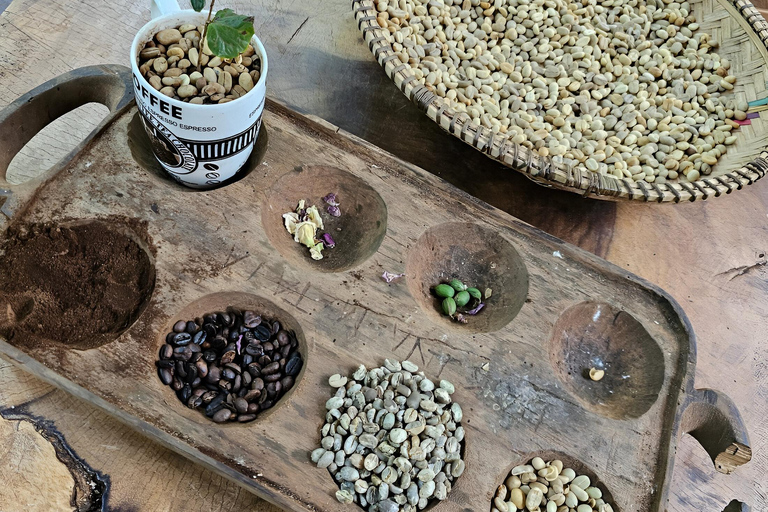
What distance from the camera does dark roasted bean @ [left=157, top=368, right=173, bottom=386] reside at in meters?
1.14

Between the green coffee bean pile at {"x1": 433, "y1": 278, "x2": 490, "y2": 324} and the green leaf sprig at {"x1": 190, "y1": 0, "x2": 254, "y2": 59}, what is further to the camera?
the green coffee bean pile at {"x1": 433, "y1": 278, "x2": 490, "y2": 324}

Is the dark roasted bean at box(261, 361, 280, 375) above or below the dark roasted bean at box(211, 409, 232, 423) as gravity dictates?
above

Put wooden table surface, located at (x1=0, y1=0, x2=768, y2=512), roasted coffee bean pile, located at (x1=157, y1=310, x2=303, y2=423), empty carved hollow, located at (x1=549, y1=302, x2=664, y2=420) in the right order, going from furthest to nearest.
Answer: wooden table surface, located at (x1=0, y1=0, x2=768, y2=512)
empty carved hollow, located at (x1=549, y1=302, x2=664, y2=420)
roasted coffee bean pile, located at (x1=157, y1=310, x2=303, y2=423)

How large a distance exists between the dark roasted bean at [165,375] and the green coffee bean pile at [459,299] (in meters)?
0.59

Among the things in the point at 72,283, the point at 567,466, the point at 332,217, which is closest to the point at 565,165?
the point at 332,217

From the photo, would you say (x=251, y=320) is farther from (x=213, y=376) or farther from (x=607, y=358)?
(x=607, y=358)

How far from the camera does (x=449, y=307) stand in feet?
4.49

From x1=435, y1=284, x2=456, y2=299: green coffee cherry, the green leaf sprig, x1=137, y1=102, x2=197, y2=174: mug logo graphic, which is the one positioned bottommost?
x1=435, y1=284, x2=456, y2=299: green coffee cherry

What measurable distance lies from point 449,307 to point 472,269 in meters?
0.14

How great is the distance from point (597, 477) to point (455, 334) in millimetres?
378

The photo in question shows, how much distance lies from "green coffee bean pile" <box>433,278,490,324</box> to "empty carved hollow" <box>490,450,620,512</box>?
327 millimetres

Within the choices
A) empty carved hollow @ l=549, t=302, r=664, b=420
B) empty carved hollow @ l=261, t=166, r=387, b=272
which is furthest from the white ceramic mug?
empty carved hollow @ l=549, t=302, r=664, b=420

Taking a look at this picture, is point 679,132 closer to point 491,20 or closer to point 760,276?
point 760,276

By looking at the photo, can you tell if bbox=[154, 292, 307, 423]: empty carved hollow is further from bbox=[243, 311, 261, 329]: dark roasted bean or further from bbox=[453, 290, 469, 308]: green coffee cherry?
bbox=[453, 290, 469, 308]: green coffee cherry
